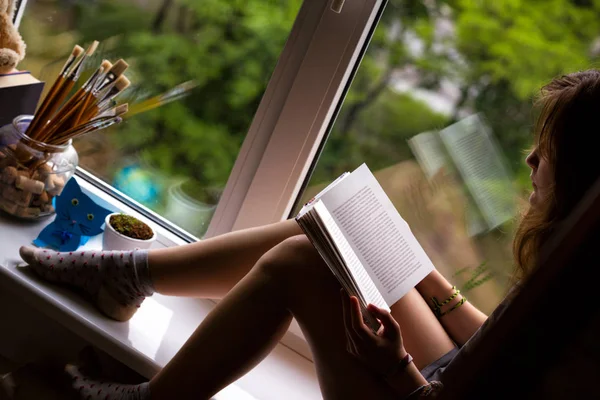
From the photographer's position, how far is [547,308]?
48 cm

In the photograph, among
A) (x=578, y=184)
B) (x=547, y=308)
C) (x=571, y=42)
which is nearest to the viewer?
(x=547, y=308)

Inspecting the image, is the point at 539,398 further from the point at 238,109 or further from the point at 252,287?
the point at 238,109

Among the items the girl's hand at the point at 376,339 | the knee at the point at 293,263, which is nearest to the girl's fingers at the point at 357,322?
the girl's hand at the point at 376,339

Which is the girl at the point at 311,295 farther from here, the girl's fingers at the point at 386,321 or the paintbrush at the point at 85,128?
the paintbrush at the point at 85,128

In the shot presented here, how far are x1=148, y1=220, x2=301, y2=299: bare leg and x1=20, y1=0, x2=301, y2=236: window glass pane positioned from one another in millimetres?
295

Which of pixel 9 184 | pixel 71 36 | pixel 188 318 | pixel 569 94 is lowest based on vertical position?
pixel 188 318

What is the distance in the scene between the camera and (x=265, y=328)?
1093 millimetres

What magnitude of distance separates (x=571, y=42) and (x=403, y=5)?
12.4 inches

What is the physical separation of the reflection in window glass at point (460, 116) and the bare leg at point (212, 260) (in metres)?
0.28

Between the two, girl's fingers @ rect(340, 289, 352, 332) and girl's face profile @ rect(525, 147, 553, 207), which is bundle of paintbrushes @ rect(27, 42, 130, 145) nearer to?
girl's fingers @ rect(340, 289, 352, 332)

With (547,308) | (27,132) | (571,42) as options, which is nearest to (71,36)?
(27,132)

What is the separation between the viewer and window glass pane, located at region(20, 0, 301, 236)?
1.43 metres

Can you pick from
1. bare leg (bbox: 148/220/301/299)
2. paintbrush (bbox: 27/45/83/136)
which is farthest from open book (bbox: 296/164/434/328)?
paintbrush (bbox: 27/45/83/136)

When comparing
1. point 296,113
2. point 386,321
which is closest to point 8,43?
→ point 296,113
